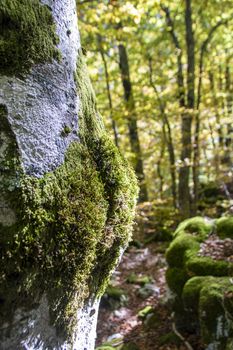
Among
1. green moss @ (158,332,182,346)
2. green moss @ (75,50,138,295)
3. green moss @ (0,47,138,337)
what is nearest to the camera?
green moss @ (0,47,138,337)

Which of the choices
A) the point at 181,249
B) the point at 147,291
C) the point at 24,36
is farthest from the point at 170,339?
the point at 24,36

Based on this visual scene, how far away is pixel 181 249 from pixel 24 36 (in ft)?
18.5

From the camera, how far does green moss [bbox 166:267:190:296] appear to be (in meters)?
6.02

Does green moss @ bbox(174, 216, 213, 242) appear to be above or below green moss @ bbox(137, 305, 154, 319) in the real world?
above

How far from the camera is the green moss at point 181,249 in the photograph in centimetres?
641

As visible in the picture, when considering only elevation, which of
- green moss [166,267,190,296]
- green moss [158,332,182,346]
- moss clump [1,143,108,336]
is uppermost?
moss clump [1,143,108,336]

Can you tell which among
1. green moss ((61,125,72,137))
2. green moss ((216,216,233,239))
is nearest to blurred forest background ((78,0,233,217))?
green moss ((216,216,233,239))

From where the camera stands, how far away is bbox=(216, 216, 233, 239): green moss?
20.7 ft

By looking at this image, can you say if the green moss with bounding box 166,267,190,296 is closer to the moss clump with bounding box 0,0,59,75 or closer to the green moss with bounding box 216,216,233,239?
the green moss with bounding box 216,216,233,239

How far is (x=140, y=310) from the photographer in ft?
24.0

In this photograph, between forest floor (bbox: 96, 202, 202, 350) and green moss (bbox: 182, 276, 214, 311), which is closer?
green moss (bbox: 182, 276, 214, 311)

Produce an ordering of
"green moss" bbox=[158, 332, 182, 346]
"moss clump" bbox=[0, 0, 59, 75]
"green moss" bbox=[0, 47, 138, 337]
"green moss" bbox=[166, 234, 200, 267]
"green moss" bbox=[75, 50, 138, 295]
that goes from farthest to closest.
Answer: "green moss" bbox=[166, 234, 200, 267], "green moss" bbox=[158, 332, 182, 346], "green moss" bbox=[75, 50, 138, 295], "moss clump" bbox=[0, 0, 59, 75], "green moss" bbox=[0, 47, 138, 337]

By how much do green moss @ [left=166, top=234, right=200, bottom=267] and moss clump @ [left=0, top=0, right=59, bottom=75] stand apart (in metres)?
5.31

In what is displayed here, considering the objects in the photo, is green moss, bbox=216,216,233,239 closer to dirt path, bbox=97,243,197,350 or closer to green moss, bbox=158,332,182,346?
dirt path, bbox=97,243,197,350
